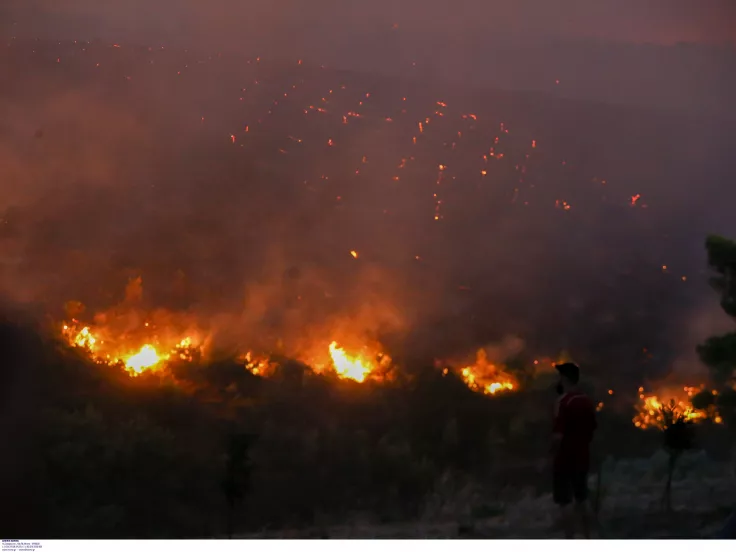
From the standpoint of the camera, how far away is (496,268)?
2895 mm

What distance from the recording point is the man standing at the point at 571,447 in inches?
110

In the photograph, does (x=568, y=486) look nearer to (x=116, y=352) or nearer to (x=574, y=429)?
(x=574, y=429)

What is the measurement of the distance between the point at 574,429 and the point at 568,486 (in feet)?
0.89

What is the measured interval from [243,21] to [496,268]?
168cm

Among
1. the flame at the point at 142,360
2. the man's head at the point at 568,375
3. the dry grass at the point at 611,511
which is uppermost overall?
the flame at the point at 142,360

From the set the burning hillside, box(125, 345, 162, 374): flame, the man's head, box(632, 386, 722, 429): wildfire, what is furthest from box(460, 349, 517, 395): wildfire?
box(125, 345, 162, 374): flame

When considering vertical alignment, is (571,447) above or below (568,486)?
above

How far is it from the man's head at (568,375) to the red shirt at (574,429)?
43 mm

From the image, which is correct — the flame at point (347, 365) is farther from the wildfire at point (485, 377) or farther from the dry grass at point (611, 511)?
the dry grass at point (611, 511)

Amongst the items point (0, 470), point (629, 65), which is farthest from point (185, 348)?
point (629, 65)

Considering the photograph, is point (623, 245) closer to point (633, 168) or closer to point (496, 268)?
point (633, 168)

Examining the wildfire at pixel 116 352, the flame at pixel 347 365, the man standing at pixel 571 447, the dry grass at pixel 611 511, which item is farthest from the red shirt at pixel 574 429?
the wildfire at pixel 116 352

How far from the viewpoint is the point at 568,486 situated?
9.24 ft

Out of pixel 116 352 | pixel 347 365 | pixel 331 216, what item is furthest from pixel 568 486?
pixel 116 352
